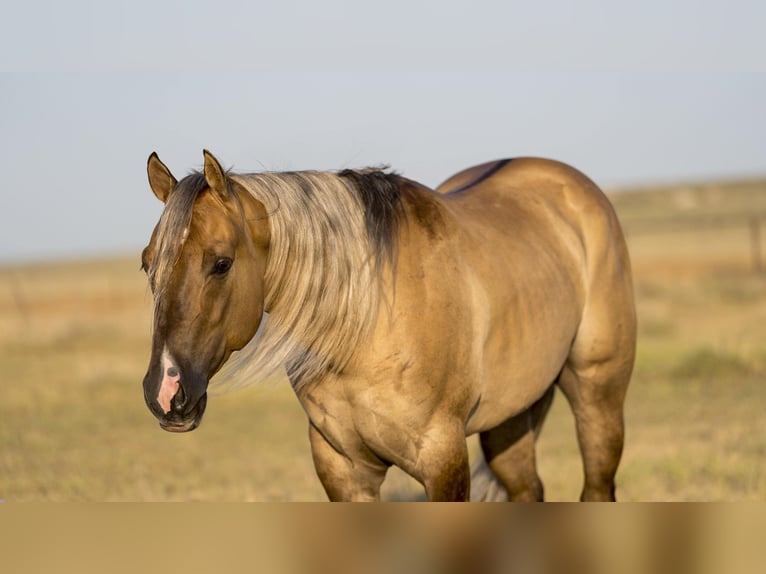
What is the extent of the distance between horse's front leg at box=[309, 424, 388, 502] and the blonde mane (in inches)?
16.7

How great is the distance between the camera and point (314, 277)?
3385 millimetres

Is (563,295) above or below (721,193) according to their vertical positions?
above

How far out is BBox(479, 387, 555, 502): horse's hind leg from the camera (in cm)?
509

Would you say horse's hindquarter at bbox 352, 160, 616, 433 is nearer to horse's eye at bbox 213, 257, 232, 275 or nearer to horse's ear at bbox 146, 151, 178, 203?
horse's eye at bbox 213, 257, 232, 275

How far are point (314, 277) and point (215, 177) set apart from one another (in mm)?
537

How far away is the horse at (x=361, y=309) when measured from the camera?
9.70 feet

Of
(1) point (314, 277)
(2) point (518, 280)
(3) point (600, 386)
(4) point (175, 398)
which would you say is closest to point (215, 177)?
(1) point (314, 277)

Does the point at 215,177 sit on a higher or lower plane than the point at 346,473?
higher

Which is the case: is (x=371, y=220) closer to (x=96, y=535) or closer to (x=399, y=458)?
(x=399, y=458)

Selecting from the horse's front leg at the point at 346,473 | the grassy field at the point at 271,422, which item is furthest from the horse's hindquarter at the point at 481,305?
the grassy field at the point at 271,422

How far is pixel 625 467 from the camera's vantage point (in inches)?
306

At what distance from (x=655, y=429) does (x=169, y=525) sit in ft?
30.3

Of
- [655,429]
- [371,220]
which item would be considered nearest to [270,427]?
[655,429]

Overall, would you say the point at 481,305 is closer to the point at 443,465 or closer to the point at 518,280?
the point at 518,280
